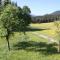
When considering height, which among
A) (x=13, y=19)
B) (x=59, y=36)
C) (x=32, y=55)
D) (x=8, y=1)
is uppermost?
(x=8, y=1)

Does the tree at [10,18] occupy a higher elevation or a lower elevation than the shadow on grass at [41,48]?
higher

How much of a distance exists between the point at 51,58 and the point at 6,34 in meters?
7.70

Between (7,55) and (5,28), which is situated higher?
(5,28)

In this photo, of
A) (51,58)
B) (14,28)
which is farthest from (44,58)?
(14,28)

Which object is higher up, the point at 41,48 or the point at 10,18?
the point at 10,18

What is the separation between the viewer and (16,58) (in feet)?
79.5

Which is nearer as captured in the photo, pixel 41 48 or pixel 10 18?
pixel 10 18

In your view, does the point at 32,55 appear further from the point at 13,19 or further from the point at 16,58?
the point at 13,19

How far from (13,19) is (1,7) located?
427 cm

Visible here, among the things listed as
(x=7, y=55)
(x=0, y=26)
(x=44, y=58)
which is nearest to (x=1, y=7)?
(x=0, y=26)

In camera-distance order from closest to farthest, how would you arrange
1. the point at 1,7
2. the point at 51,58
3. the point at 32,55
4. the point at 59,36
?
the point at 51,58
the point at 32,55
the point at 59,36
the point at 1,7

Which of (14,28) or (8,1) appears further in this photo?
(8,1)

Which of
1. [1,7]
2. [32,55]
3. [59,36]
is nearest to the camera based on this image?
[32,55]

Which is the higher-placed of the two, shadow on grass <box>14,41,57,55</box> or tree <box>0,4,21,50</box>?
tree <box>0,4,21,50</box>
